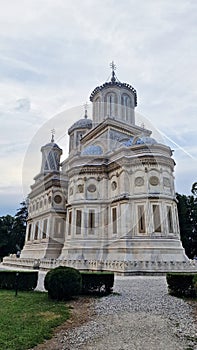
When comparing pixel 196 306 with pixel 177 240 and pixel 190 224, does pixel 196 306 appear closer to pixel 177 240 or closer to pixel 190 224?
pixel 177 240

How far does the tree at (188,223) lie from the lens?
121 feet

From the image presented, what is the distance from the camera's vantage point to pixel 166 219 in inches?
935

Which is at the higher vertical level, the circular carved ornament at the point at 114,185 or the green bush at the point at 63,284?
the circular carved ornament at the point at 114,185

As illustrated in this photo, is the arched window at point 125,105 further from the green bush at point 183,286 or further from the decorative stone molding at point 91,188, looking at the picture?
the green bush at point 183,286

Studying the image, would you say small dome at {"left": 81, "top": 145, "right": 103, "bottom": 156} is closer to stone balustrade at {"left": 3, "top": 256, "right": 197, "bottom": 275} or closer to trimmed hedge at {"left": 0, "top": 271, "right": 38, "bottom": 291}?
stone balustrade at {"left": 3, "top": 256, "right": 197, "bottom": 275}

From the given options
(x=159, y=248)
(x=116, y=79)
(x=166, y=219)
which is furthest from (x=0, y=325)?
(x=116, y=79)

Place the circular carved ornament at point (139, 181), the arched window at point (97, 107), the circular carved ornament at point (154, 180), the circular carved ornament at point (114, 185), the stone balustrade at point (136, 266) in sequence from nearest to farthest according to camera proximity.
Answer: the stone balustrade at point (136, 266)
the circular carved ornament at point (154, 180)
the circular carved ornament at point (139, 181)
the circular carved ornament at point (114, 185)
the arched window at point (97, 107)

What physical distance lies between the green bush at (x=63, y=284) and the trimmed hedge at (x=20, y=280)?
2.37 m

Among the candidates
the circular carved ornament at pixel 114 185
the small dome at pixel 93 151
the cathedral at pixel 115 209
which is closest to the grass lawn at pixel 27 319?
the cathedral at pixel 115 209

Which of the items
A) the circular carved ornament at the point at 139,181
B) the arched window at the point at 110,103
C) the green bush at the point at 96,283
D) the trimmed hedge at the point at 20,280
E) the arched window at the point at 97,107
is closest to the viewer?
the green bush at the point at 96,283

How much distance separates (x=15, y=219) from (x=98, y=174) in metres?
29.8

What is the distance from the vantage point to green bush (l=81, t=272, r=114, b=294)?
35.5 ft

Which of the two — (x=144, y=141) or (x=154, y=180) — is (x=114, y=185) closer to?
(x=154, y=180)

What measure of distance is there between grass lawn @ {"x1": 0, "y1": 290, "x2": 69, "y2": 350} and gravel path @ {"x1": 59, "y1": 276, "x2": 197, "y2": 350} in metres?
0.64
